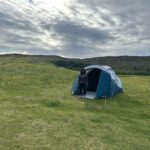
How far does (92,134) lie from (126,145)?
1816 mm

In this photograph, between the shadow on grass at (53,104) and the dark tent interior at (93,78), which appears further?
the dark tent interior at (93,78)

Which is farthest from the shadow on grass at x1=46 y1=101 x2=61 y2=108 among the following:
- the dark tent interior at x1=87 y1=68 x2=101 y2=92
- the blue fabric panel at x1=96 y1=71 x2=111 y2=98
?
the dark tent interior at x1=87 y1=68 x2=101 y2=92

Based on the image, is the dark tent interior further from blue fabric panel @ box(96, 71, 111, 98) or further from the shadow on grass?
the shadow on grass

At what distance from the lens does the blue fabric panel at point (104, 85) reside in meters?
26.5

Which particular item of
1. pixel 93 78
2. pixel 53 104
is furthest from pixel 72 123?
pixel 93 78

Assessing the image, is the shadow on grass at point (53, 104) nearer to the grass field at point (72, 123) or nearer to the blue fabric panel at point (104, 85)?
the grass field at point (72, 123)

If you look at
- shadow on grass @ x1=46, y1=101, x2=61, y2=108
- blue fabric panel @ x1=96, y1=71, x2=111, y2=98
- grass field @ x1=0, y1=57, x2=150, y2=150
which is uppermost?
blue fabric panel @ x1=96, y1=71, x2=111, y2=98

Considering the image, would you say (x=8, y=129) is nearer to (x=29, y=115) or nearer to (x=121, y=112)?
(x=29, y=115)

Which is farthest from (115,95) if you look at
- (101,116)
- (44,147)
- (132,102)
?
(44,147)

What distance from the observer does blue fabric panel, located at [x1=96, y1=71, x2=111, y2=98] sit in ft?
87.0

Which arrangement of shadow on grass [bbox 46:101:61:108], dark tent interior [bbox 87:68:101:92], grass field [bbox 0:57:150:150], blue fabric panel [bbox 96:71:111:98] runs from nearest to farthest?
grass field [bbox 0:57:150:150] → shadow on grass [bbox 46:101:61:108] → blue fabric panel [bbox 96:71:111:98] → dark tent interior [bbox 87:68:101:92]

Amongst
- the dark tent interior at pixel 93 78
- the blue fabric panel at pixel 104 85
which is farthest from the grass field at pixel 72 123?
the dark tent interior at pixel 93 78

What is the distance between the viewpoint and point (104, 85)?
88.3 ft

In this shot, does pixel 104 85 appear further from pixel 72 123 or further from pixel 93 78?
pixel 72 123
